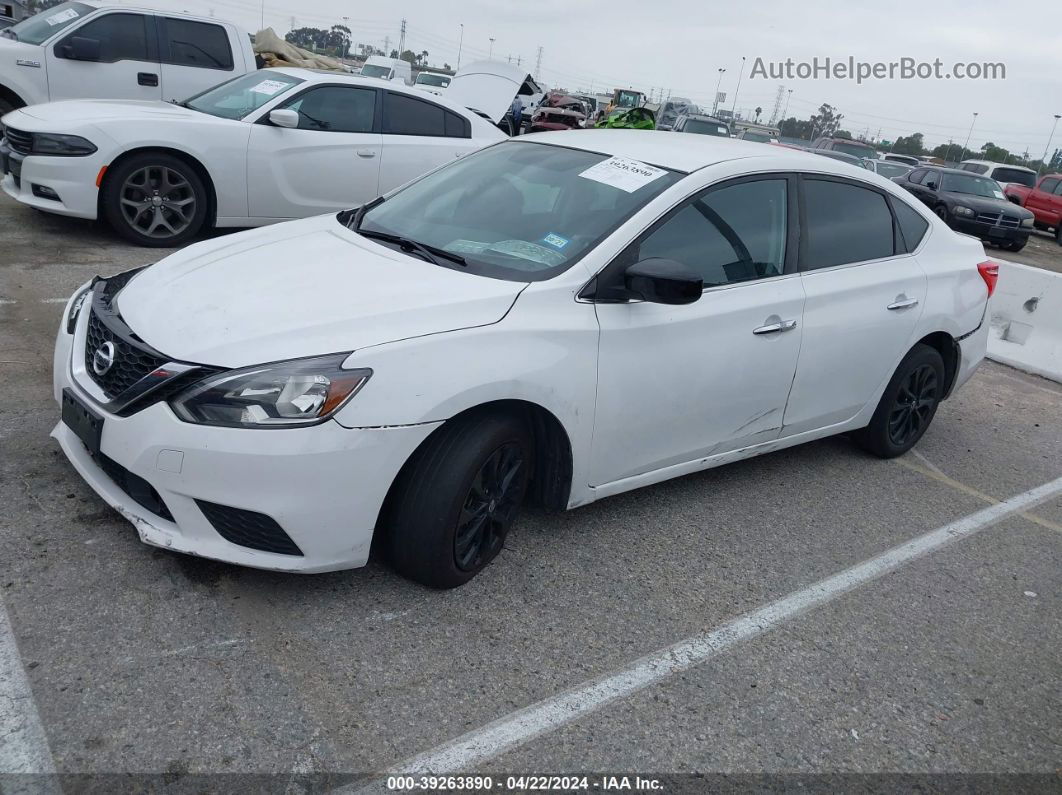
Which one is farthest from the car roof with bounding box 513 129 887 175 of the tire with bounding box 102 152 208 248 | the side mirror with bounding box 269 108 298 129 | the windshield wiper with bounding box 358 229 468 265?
the tire with bounding box 102 152 208 248

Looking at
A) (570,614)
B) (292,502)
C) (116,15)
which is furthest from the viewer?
(116,15)

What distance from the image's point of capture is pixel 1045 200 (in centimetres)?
2303

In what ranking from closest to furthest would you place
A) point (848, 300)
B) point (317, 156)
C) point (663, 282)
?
1. point (663, 282)
2. point (848, 300)
3. point (317, 156)

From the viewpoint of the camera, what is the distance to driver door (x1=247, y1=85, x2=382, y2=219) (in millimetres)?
7652

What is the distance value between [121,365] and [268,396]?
1.90 ft

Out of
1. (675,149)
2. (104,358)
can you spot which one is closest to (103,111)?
(104,358)

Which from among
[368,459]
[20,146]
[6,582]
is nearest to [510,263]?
[368,459]

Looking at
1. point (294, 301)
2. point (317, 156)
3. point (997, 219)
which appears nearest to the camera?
point (294, 301)

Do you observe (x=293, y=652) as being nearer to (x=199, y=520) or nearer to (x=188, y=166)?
(x=199, y=520)

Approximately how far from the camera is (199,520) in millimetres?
2848

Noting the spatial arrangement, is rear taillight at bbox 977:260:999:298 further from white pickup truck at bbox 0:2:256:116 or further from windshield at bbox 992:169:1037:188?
windshield at bbox 992:169:1037:188

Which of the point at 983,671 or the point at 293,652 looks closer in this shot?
the point at 293,652

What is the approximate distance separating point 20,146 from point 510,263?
548cm

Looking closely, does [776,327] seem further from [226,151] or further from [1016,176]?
[1016,176]
